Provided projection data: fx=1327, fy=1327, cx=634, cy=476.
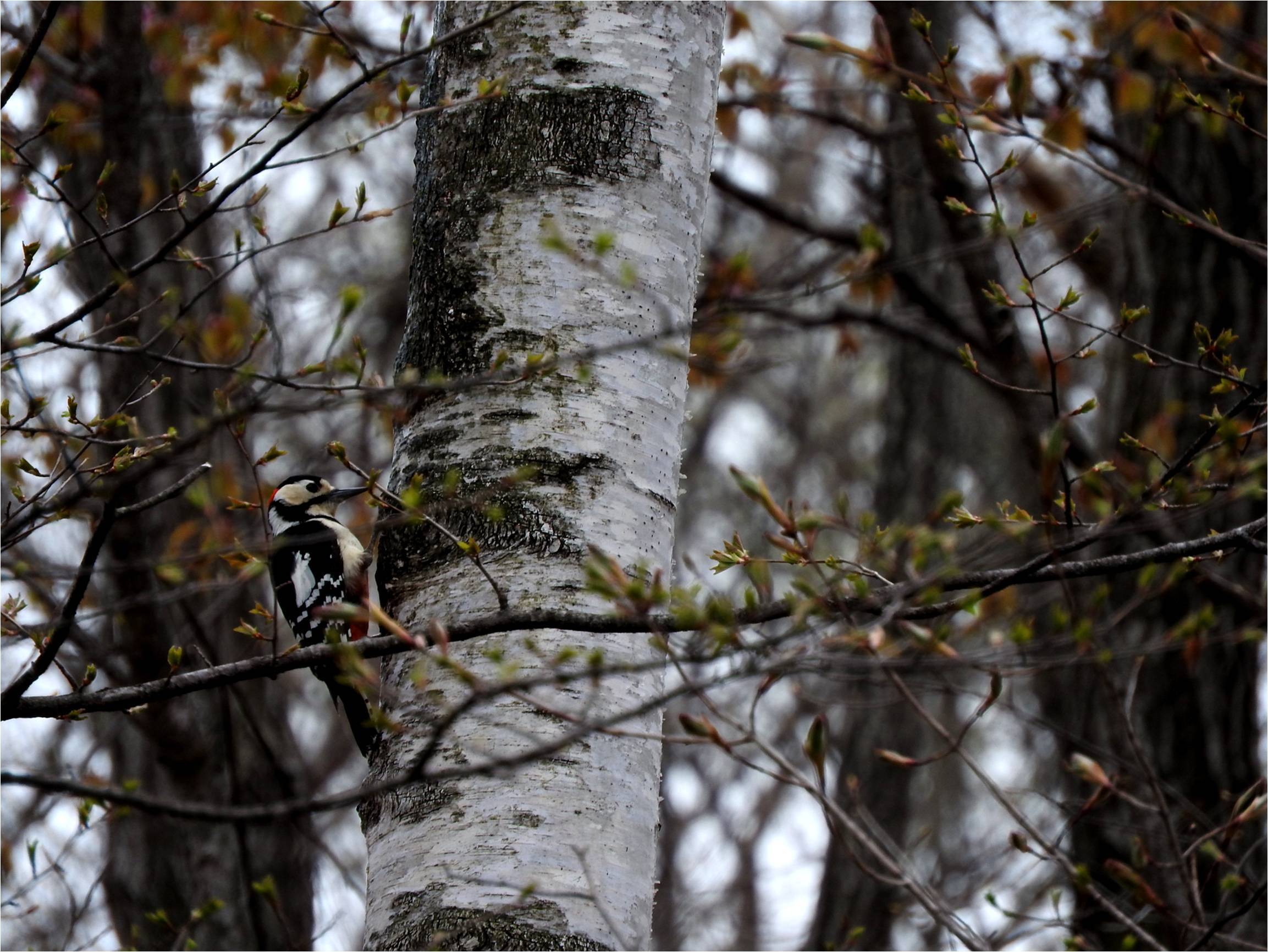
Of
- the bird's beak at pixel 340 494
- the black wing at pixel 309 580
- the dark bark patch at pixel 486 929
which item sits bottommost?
the dark bark patch at pixel 486 929

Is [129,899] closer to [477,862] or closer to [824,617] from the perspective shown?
[477,862]

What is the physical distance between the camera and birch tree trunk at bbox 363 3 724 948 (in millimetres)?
2465

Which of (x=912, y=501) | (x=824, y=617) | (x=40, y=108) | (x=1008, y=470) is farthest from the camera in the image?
(x=1008, y=470)

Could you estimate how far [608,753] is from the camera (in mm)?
2562

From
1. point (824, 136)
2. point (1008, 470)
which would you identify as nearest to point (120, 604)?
point (1008, 470)

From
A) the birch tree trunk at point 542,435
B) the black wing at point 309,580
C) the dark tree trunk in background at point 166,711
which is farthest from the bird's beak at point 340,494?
the birch tree trunk at point 542,435

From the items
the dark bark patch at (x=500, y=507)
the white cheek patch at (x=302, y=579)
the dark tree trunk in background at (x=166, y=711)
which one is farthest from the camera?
the dark tree trunk in background at (x=166, y=711)

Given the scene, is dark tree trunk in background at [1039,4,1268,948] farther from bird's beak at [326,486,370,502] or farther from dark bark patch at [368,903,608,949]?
bird's beak at [326,486,370,502]

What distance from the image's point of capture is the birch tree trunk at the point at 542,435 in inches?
97.0

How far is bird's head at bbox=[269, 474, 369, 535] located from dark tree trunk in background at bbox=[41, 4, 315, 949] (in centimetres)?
31

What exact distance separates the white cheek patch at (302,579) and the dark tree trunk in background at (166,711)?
312 mm

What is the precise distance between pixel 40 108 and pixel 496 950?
5.78 m

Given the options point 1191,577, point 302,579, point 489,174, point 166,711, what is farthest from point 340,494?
point 1191,577

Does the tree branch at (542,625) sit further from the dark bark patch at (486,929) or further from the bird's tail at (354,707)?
the bird's tail at (354,707)
